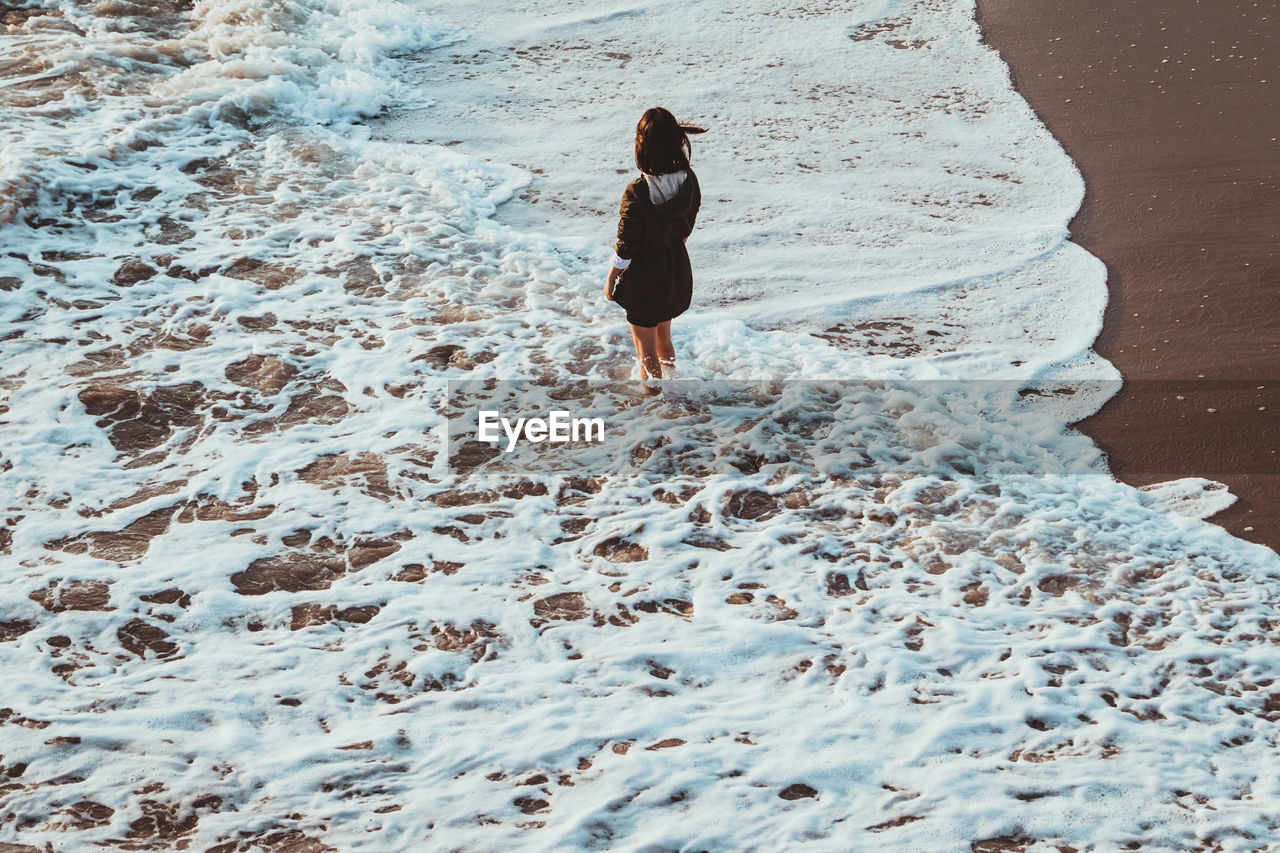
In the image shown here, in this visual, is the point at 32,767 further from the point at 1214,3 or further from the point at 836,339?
the point at 1214,3

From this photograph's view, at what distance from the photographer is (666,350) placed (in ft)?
18.8

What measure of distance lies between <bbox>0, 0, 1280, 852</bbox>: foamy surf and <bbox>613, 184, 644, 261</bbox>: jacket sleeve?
125 centimetres

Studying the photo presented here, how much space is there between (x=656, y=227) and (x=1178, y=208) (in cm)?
446

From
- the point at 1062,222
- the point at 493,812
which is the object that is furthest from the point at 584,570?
the point at 1062,222

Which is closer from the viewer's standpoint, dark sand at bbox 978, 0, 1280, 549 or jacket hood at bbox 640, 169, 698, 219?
jacket hood at bbox 640, 169, 698, 219

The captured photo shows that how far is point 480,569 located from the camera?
461 centimetres

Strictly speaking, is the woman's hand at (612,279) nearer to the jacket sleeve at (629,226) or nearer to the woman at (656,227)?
the woman at (656,227)

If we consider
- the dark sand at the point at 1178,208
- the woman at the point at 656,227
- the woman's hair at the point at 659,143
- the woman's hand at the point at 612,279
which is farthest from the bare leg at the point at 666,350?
the dark sand at the point at 1178,208

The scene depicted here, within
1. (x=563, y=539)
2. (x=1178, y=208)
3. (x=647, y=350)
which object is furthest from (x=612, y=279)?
(x=1178, y=208)

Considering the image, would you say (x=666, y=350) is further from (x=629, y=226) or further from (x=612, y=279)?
(x=629, y=226)

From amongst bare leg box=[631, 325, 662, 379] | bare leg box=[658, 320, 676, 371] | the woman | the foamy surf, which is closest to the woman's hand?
the woman

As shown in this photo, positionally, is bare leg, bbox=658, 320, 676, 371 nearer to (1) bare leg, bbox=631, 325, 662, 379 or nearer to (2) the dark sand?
(1) bare leg, bbox=631, 325, 662, 379

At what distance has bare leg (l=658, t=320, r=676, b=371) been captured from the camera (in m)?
5.63

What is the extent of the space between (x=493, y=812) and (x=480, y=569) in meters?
1.40
